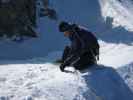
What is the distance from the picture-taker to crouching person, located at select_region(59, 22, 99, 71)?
8711 mm

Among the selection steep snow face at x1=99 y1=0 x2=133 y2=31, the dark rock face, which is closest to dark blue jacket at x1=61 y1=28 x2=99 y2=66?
the dark rock face

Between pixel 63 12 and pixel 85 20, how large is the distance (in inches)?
62.2

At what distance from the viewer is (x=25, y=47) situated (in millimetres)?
17625

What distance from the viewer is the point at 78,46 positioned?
869 cm

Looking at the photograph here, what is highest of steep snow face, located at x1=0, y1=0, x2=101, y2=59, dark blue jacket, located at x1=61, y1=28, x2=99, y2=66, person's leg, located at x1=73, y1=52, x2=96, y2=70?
dark blue jacket, located at x1=61, y1=28, x2=99, y2=66

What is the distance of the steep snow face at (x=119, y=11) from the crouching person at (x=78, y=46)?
53.7ft

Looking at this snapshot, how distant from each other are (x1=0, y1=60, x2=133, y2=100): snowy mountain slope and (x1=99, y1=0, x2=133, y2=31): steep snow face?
1640 centimetres

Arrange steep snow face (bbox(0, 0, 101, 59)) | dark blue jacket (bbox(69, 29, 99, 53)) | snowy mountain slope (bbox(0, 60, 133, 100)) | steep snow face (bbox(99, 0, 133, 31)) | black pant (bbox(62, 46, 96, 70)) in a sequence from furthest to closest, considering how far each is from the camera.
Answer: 1. steep snow face (bbox(99, 0, 133, 31))
2. steep snow face (bbox(0, 0, 101, 59))
3. black pant (bbox(62, 46, 96, 70))
4. dark blue jacket (bbox(69, 29, 99, 53))
5. snowy mountain slope (bbox(0, 60, 133, 100))

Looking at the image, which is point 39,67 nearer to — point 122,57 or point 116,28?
point 122,57

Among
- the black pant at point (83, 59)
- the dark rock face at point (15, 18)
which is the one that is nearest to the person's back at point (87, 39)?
the black pant at point (83, 59)

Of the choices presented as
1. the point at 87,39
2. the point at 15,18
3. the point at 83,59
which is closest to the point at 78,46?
the point at 87,39

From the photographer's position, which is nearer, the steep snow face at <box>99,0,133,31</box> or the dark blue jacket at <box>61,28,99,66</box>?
the dark blue jacket at <box>61,28,99,66</box>

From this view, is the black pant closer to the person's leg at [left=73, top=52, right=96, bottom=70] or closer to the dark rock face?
the person's leg at [left=73, top=52, right=96, bottom=70]

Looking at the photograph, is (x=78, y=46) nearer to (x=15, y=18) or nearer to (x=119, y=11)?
(x=15, y=18)
